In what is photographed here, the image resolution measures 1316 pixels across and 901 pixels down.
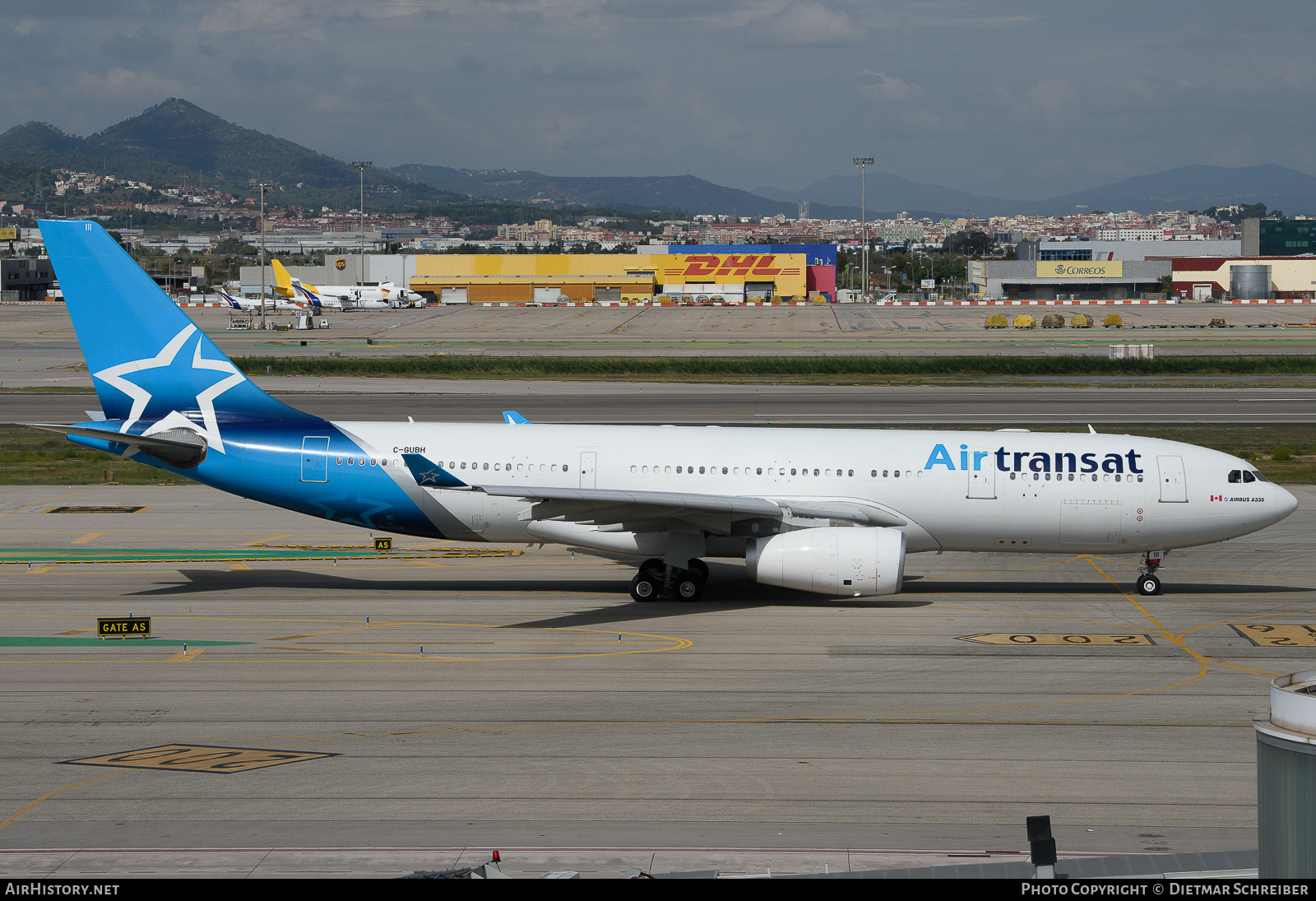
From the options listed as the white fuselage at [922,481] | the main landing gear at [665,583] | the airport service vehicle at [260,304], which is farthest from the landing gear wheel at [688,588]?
the airport service vehicle at [260,304]

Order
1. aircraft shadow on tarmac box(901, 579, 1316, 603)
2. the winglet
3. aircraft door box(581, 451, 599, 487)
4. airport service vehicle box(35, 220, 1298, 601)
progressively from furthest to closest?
1. aircraft shadow on tarmac box(901, 579, 1316, 603)
2. aircraft door box(581, 451, 599, 487)
3. airport service vehicle box(35, 220, 1298, 601)
4. the winglet

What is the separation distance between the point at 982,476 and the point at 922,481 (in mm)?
1460

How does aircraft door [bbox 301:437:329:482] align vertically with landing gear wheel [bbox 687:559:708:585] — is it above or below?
above

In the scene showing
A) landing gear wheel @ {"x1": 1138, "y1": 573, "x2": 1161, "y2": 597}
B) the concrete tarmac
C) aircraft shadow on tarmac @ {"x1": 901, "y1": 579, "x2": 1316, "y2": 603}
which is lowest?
the concrete tarmac

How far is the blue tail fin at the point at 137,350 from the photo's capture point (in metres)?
28.2

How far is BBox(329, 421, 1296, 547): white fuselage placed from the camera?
27.8 meters

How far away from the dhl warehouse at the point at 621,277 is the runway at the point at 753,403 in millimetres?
112522

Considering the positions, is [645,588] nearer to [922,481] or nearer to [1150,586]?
[922,481]

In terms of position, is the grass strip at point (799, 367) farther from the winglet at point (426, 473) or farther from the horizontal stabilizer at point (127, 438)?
the winglet at point (426, 473)

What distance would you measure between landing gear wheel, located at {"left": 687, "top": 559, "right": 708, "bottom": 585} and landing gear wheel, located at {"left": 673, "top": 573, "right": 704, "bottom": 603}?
86mm

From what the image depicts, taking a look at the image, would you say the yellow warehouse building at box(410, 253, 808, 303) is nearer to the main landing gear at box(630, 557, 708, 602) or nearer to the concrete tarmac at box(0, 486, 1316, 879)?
the main landing gear at box(630, 557, 708, 602)

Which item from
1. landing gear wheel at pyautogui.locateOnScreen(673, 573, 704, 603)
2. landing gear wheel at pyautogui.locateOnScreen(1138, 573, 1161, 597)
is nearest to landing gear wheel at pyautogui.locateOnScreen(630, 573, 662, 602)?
landing gear wheel at pyautogui.locateOnScreen(673, 573, 704, 603)
